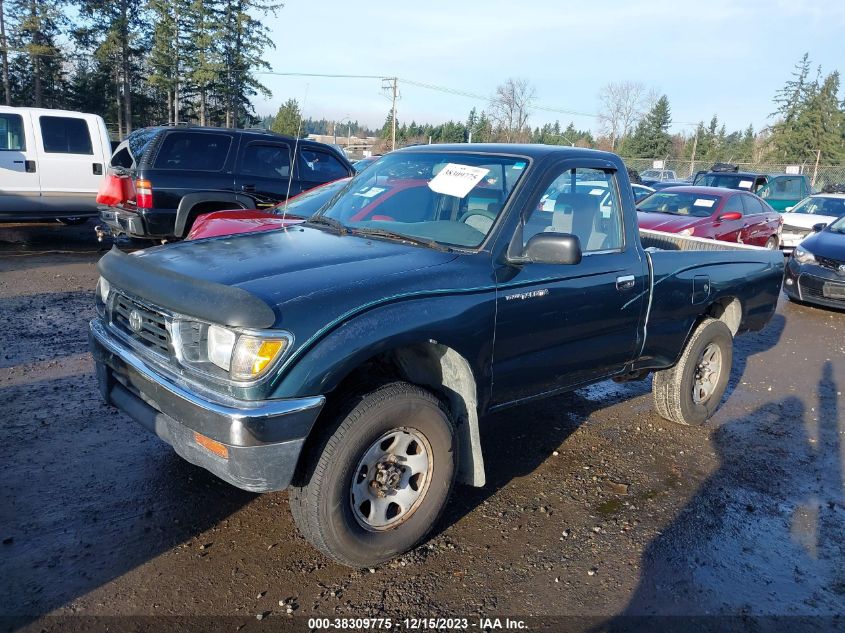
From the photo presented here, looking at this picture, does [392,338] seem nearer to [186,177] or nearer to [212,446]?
[212,446]

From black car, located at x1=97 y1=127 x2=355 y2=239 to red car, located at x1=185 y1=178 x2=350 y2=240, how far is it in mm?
1805

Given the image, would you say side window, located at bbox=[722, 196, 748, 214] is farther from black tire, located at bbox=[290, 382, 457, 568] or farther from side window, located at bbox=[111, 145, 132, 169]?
black tire, located at bbox=[290, 382, 457, 568]

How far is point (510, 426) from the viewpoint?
491cm

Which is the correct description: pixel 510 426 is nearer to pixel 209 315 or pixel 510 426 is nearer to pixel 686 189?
pixel 209 315

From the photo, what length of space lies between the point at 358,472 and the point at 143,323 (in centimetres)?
123

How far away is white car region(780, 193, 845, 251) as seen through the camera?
14.1 m

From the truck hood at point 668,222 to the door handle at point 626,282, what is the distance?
7121 mm

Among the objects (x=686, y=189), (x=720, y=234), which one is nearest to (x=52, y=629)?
(x=720, y=234)

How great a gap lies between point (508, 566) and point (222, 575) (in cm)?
135

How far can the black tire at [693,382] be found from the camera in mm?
4883

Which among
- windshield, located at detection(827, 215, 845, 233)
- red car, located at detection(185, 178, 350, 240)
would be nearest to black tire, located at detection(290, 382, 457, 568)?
red car, located at detection(185, 178, 350, 240)

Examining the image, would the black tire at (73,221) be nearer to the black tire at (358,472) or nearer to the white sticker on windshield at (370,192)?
the white sticker on windshield at (370,192)

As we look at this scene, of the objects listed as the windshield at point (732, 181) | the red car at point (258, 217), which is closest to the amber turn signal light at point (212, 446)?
the red car at point (258, 217)

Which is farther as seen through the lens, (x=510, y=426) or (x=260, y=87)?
(x=260, y=87)
